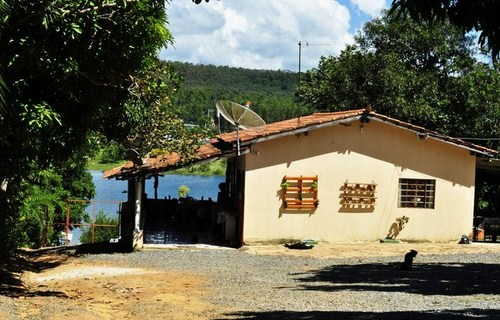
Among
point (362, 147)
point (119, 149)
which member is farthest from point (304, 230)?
point (119, 149)

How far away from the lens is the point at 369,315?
9375mm

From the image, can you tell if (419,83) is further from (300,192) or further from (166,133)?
(166,133)

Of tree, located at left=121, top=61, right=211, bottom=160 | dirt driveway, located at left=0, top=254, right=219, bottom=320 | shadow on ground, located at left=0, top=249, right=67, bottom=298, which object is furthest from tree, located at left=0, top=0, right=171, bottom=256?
tree, located at left=121, top=61, right=211, bottom=160

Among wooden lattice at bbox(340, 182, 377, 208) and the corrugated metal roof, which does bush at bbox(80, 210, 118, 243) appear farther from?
wooden lattice at bbox(340, 182, 377, 208)

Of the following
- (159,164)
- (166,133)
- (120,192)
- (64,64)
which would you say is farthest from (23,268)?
(120,192)

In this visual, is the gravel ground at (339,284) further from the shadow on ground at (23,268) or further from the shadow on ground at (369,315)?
the shadow on ground at (23,268)

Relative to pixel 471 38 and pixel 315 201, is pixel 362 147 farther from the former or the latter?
pixel 471 38

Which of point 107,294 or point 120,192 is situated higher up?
point 120,192

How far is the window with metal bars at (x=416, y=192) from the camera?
822 inches

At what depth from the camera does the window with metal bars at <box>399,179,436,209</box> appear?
2089 centimetres

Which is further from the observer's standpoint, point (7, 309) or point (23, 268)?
point (23, 268)

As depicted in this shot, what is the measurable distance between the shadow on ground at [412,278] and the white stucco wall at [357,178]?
12.9ft

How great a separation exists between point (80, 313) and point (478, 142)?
24187mm

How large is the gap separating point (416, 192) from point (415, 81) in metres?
9.81
